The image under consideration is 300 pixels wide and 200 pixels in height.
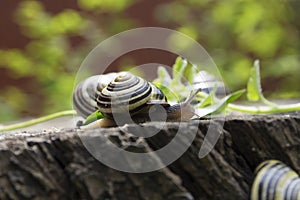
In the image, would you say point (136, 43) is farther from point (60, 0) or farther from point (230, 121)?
point (230, 121)

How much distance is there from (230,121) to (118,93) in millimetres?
167

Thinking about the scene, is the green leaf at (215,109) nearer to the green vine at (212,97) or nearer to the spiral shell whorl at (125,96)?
the green vine at (212,97)

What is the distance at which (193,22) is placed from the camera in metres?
2.63

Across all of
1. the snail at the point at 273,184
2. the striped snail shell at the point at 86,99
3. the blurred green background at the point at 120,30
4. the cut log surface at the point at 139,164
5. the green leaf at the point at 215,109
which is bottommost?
the snail at the point at 273,184

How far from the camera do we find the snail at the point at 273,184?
71 cm

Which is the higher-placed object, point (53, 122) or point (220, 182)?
point (53, 122)

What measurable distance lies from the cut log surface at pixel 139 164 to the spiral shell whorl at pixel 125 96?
12 cm

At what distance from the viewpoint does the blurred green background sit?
250 cm

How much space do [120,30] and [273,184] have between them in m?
1.93

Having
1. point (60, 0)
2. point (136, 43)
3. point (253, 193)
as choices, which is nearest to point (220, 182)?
point (253, 193)

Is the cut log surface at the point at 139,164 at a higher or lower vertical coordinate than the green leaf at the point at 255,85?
lower

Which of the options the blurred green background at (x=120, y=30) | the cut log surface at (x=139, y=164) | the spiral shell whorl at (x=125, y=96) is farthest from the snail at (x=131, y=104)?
the blurred green background at (x=120, y=30)

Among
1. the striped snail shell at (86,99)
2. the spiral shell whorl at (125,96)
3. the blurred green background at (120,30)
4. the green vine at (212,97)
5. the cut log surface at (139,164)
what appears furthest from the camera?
the blurred green background at (120,30)

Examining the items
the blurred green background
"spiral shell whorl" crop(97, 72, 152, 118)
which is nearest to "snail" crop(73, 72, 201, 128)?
"spiral shell whorl" crop(97, 72, 152, 118)
